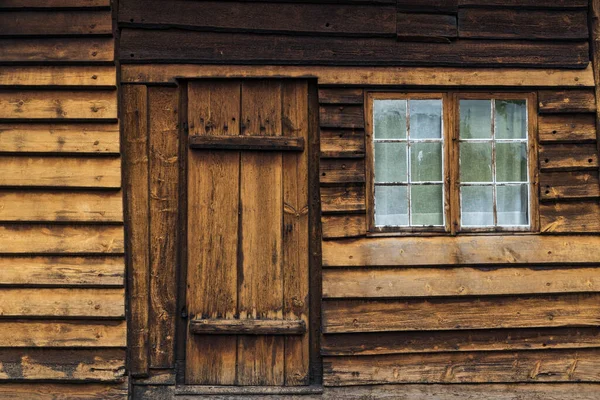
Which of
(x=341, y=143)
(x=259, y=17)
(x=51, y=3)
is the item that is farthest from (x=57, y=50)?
(x=341, y=143)

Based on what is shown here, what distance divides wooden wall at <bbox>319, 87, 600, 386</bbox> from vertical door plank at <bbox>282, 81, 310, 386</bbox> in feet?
0.48

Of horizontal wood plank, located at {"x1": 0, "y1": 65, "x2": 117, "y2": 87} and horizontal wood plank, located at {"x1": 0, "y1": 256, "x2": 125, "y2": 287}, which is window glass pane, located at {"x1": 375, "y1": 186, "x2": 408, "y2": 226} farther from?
horizontal wood plank, located at {"x1": 0, "y1": 65, "x2": 117, "y2": 87}

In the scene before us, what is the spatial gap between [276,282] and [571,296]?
6.72 feet

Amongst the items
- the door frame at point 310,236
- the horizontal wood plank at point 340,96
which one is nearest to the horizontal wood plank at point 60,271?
the door frame at point 310,236

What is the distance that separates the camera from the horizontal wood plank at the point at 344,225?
4.93 metres

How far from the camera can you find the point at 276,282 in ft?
16.3

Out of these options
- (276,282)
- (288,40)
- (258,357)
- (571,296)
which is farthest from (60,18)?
(571,296)

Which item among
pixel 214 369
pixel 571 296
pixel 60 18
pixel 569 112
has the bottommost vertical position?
pixel 214 369

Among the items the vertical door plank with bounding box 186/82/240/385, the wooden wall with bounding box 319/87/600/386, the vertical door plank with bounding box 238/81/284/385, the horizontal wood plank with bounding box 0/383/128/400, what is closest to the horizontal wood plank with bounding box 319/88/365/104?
the wooden wall with bounding box 319/87/600/386

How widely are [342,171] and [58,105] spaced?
1.97 metres

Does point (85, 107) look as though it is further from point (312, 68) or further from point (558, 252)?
point (558, 252)

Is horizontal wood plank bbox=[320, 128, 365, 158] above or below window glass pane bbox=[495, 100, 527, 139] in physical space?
below

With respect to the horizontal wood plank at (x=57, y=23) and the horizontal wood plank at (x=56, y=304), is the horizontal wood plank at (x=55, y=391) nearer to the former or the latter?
the horizontal wood plank at (x=56, y=304)

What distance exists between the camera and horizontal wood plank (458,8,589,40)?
199 inches
